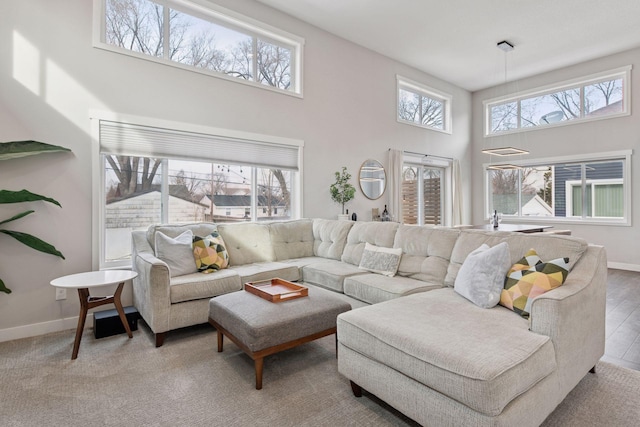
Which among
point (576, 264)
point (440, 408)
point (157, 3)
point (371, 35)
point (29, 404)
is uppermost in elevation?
point (371, 35)

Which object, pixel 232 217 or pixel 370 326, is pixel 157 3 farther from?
pixel 370 326

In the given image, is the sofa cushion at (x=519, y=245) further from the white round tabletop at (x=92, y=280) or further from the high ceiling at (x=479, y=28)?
the high ceiling at (x=479, y=28)

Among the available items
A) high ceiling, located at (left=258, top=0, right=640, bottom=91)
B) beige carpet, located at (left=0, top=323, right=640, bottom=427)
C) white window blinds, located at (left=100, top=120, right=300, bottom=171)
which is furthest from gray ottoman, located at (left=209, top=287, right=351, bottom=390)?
high ceiling, located at (left=258, top=0, right=640, bottom=91)

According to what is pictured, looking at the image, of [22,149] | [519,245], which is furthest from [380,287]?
[22,149]

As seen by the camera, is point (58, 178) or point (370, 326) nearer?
point (370, 326)

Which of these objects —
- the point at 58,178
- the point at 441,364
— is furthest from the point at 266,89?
the point at 441,364

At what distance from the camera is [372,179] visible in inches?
226

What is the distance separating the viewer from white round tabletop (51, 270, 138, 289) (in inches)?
95.3

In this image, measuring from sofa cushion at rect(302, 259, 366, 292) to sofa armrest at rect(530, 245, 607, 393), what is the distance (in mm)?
1693

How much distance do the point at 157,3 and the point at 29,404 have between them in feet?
12.4

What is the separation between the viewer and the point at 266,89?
4.34m

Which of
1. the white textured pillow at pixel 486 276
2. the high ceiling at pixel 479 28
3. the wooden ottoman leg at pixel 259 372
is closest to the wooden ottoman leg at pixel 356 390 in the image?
the wooden ottoman leg at pixel 259 372

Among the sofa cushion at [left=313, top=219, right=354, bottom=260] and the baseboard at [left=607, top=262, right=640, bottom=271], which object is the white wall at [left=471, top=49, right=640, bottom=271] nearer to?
the baseboard at [left=607, top=262, right=640, bottom=271]

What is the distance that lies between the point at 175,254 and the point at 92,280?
2.20ft
